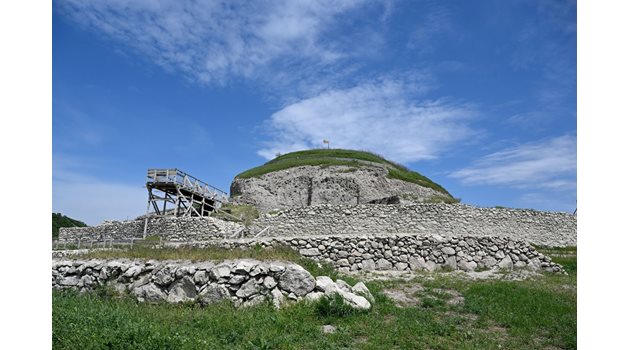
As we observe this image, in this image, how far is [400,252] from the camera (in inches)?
677

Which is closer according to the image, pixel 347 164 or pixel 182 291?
pixel 182 291

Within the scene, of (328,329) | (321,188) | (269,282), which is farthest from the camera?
(321,188)

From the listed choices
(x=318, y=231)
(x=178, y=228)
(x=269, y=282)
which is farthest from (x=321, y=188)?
(x=269, y=282)

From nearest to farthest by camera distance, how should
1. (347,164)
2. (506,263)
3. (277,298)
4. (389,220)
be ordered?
(277,298), (506,263), (389,220), (347,164)

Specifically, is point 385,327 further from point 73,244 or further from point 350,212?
point 73,244

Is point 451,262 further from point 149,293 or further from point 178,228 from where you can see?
point 178,228

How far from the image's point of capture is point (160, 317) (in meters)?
7.98

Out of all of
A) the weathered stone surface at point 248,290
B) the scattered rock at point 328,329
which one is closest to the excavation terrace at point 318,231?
the weathered stone surface at point 248,290

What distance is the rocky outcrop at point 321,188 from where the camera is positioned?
36.9 meters

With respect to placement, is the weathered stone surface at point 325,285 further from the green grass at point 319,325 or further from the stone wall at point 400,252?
the stone wall at point 400,252

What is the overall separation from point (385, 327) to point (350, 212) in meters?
18.2

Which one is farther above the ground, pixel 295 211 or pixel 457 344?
pixel 295 211

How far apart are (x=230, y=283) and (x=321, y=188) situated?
93.0 feet
